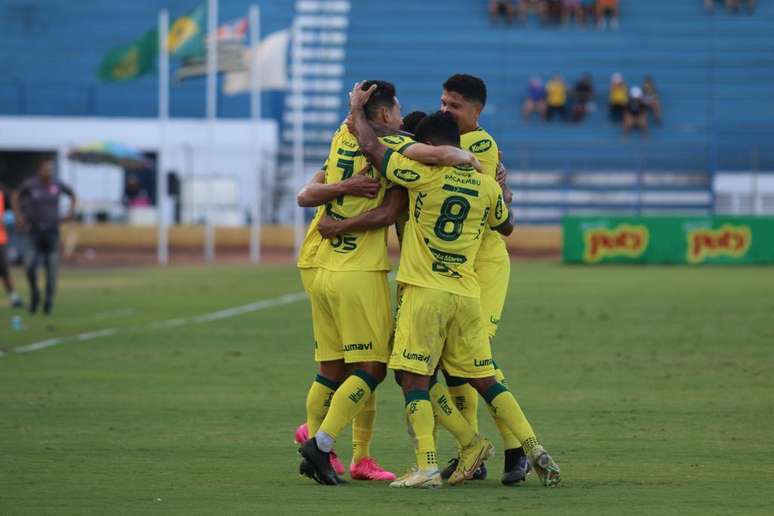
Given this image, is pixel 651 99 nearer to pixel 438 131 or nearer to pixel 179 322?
pixel 179 322

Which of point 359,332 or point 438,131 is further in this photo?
point 359,332

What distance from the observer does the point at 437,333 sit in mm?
8141

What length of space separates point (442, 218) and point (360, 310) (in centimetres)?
70

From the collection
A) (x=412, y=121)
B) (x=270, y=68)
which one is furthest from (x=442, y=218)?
(x=270, y=68)

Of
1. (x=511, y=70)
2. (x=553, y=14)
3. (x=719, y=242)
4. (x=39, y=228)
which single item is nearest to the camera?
(x=39, y=228)

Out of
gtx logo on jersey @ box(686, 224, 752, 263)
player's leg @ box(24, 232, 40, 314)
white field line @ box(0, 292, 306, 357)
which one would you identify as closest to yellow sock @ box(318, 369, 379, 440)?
white field line @ box(0, 292, 306, 357)

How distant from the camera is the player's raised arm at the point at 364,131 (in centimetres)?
812

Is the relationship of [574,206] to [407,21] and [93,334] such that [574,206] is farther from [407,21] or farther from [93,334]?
[93,334]

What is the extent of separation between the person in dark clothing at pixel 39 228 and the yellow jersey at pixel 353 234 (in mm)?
14036

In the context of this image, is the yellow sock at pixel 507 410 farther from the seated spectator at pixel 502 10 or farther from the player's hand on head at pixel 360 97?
the seated spectator at pixel 502 10

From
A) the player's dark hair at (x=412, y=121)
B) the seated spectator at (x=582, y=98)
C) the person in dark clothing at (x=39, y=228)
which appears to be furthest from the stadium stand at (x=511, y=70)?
the player's dark hair at (x=412, y=121)

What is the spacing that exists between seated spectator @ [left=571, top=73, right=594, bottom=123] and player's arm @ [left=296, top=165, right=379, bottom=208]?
40.3 meters

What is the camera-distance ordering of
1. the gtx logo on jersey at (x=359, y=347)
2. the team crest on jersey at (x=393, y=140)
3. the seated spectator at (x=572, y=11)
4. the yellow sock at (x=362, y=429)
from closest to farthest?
the team crest on jersey at (x=393, y=140) < the gtx logo on jersey at (x=359, y=347) < the yellow sock at (x=362, y=429) < the seated spectator at (x=572, y=11)

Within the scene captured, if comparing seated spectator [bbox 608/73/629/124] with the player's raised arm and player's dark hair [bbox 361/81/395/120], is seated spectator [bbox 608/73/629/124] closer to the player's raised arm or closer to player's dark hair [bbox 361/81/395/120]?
player's dark hair [bbox 361/81/395/120]
